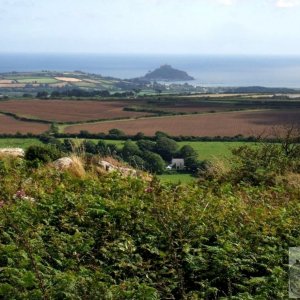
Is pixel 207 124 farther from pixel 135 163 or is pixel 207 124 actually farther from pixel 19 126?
pixel 135 163

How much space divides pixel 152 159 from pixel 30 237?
42.5ft

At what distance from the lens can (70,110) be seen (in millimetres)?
59781

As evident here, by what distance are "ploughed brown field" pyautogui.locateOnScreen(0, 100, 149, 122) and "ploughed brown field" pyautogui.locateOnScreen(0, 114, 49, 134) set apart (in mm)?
3793

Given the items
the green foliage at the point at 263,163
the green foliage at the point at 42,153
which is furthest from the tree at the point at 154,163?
the green foliage at the point at 42,153

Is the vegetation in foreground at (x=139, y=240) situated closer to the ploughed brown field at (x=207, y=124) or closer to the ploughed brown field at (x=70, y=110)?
the ploughed brown field at (x=207, y=124)

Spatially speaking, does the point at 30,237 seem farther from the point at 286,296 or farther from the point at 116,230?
the point at 286,296

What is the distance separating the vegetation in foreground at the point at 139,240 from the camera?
4.14 meters

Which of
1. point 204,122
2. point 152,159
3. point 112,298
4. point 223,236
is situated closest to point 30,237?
point 112,298

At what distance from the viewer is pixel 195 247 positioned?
528 centimetres

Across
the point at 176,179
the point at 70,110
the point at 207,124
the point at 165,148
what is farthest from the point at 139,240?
the point at 70,110

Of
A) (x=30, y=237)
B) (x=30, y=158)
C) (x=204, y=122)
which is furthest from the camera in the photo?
(x=204, y=122)

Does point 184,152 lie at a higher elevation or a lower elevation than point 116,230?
lower

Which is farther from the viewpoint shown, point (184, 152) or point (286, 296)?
point (184, 152)

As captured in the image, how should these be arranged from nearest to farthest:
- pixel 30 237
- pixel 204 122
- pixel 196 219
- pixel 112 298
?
pixel 112 298
pixel 30 237
pixel 196 219
pixel 204 122
